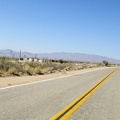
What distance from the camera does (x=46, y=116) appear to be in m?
7.27

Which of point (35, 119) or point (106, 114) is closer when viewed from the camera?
point (35, 119)

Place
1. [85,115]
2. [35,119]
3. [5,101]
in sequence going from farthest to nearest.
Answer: [5,101] < [85,115] < [35,119]

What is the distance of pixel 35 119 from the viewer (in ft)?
22.5

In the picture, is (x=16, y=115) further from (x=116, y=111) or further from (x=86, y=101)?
(x=86, y=101)

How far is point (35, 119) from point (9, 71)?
52.9 ft

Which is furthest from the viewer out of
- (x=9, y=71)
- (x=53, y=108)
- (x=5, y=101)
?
(x=9, y=71)

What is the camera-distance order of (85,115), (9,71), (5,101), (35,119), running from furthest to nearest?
(9,71) → (5,101) → (85,115) → (35,119)

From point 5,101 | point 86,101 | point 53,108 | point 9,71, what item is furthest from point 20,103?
point 9,71

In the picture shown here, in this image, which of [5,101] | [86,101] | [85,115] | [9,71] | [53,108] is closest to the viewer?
[85,115]

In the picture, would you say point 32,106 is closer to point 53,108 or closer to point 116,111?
point 53,108

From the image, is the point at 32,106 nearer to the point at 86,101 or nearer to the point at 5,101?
the point at 5,101

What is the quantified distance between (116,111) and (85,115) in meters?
1.29

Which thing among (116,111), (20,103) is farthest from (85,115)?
(20,103)

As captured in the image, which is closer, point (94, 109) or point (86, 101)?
point (94, 109)
